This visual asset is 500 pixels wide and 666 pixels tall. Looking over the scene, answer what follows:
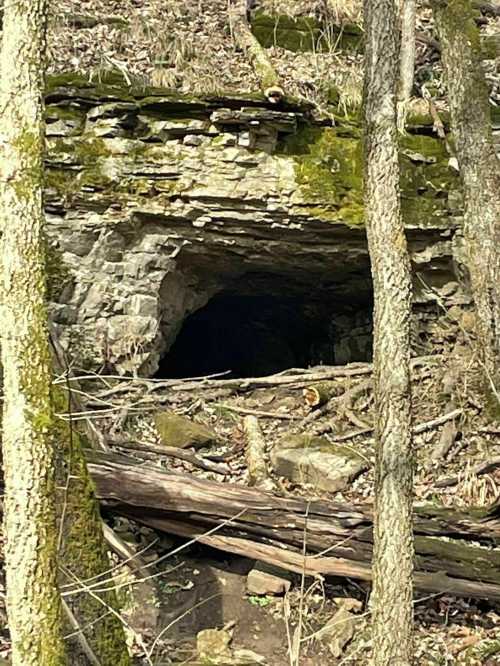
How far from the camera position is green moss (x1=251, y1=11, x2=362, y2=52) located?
352 inches

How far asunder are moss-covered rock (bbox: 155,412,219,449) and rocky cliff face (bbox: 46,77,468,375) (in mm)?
Answer: 1175

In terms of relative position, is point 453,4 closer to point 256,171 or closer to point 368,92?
point 256,171

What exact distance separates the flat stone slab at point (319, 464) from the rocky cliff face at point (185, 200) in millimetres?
2245

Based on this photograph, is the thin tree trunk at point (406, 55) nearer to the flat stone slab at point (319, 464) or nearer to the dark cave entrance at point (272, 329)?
the dark cave entrance at point (272, 329)

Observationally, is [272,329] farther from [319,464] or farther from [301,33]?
[319,464]

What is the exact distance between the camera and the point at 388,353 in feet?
13.9

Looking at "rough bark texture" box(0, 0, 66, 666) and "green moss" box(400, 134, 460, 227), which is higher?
"green moss" box(400, 134, 460, 227)

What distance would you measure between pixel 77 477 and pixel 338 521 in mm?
2061

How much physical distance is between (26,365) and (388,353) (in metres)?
2.10

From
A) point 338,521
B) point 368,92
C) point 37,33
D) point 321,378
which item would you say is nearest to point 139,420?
point 321,378

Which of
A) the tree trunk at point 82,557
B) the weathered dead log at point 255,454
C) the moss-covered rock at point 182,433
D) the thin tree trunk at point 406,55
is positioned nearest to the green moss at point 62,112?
the moss-covered rock at point 182,433

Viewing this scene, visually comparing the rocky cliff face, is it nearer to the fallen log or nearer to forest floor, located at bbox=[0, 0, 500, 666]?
forest floor, located at bbox=[0, 0, 500, 666]

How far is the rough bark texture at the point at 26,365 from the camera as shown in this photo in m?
3.04

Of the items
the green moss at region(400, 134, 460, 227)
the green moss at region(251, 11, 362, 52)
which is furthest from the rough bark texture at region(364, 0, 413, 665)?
→ the green moss at region(251, 11, 362, 52)
